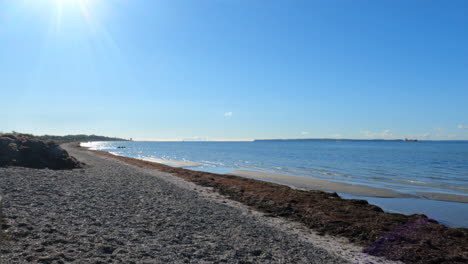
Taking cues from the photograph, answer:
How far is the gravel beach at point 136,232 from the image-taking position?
732 centimetres

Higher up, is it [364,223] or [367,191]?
[364,223]

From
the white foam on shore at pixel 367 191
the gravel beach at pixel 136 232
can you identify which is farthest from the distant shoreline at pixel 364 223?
the white foam on shore at pixel 367 191

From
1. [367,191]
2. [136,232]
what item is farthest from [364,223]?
[367,191]

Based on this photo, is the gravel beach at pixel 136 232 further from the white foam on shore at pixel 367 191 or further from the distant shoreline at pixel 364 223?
the white foam on shore at pixel 367 191

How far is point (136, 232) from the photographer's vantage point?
9391 mm

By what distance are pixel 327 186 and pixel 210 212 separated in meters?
16.3

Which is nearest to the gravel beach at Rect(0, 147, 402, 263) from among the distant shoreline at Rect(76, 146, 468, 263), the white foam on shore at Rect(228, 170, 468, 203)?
the distant shoreline at Rect(76, 146, 468, 263)

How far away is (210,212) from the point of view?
44.8 ft

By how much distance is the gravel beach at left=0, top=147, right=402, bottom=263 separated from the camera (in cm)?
732

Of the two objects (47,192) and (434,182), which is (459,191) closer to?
(434,182)

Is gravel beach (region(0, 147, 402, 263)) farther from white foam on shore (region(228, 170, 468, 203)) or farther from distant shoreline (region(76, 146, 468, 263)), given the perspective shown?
white foam on shore (region(228, 170, 468, 203))

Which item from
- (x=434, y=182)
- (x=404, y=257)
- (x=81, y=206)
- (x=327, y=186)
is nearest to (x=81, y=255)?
(x=81, y=206)

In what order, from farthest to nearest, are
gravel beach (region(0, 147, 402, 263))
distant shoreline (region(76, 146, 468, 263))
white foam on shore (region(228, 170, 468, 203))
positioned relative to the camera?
1. white foam on shore (region(228, 170, 468, 203))
2. distant shoreline (region(76, 146, 468, 263))
3. gravel beach (region(0, 147, 402, 263))

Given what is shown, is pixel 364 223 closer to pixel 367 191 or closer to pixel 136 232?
pixel 136 232
